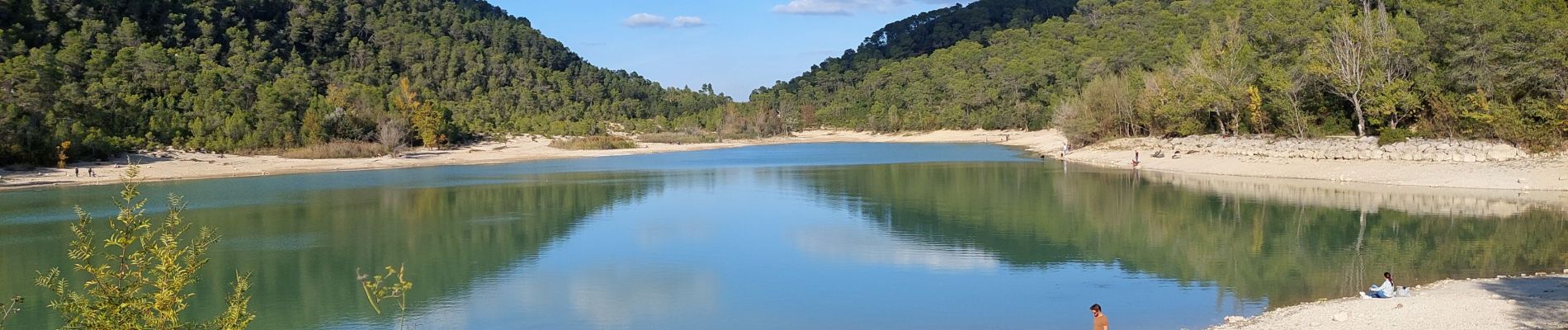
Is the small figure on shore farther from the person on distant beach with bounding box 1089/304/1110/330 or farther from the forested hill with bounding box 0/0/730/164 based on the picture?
the forested hill with bounding box 0/0/730/164

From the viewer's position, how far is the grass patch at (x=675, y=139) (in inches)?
4072

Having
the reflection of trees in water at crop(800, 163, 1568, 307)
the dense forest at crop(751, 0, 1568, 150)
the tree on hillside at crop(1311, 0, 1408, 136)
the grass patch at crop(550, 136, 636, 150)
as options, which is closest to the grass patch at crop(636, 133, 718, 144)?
the grass patch at crop(550, 136, 636, 150)

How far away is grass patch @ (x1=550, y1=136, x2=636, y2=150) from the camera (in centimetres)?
8438

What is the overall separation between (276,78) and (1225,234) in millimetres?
77690

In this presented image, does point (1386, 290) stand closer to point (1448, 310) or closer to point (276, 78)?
point (1448, 310)

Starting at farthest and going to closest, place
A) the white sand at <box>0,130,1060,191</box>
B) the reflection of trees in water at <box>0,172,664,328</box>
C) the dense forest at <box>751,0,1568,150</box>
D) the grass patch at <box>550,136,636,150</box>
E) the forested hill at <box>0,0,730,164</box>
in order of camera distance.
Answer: the grass patch at <box>550,136,636,150</box> < the forested hill at <box>0,0,730,164</box> < the white sand at <box>0,130,1060,191</box> < the dense forest at <box>751,0,1568,150</box> < the reflection of trees in water at <box>0,172,664,328</box>

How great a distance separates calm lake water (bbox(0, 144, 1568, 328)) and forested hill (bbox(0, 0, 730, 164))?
43.1 feet

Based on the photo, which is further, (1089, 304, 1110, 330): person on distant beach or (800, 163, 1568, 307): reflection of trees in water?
(800, 163, 1568, 307): reflection of trees in water

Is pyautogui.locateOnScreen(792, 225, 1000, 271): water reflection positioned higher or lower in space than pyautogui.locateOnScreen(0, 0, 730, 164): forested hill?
lower

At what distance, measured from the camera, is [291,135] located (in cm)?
6034

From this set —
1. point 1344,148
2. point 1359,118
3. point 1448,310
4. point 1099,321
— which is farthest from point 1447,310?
point 1359,118

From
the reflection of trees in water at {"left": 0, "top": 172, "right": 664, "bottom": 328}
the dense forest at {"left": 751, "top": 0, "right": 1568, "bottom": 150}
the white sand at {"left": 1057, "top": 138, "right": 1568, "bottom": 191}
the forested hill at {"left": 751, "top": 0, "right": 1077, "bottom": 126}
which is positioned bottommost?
the reflection of trees in water at {"left": 0, "top": 172, "right": 664, "bottom": 328}

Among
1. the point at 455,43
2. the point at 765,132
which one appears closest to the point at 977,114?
the point at 765,132

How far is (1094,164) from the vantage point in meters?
52.5
